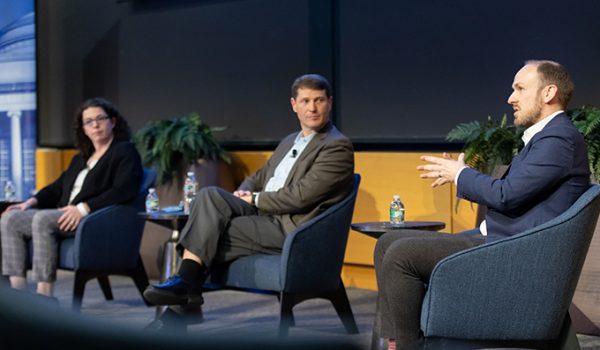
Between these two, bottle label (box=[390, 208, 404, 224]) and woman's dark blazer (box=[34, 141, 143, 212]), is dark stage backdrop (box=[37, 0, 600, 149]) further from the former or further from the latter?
bottle label (box=[390, 208, 404, 224])

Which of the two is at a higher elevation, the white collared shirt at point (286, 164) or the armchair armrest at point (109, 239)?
the white collared shirt at point (286, 164)

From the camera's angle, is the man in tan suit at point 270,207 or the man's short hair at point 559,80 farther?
the man in tan suit at point 270,207

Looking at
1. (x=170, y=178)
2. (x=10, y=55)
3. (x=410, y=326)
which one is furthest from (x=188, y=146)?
(x=410, y=326)

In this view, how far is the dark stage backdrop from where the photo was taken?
18.8 feet

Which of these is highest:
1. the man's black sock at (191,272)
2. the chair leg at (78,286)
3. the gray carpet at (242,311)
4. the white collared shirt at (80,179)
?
the white collared shirt at (80,179)

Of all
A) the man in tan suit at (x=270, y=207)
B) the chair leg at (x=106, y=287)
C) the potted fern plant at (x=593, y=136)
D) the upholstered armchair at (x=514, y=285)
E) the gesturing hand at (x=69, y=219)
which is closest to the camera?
the upholstered armchair at (x=514, y=285)

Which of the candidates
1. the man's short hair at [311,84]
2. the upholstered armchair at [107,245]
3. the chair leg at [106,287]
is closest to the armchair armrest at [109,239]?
the upholstered armchair at [107,245]

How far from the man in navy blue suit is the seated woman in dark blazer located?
263cm

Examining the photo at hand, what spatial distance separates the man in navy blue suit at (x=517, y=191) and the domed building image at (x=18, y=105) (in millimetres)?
5577

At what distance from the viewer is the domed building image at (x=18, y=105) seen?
8.30m

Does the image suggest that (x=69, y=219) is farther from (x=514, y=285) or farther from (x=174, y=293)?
(x=514, y=285)

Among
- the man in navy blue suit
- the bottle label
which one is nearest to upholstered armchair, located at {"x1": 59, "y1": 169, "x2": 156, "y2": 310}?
the bottle label

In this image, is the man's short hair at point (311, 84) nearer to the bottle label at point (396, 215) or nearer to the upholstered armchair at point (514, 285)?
the bottle label at point (396, 215)

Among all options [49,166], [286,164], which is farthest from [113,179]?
[49,166]
